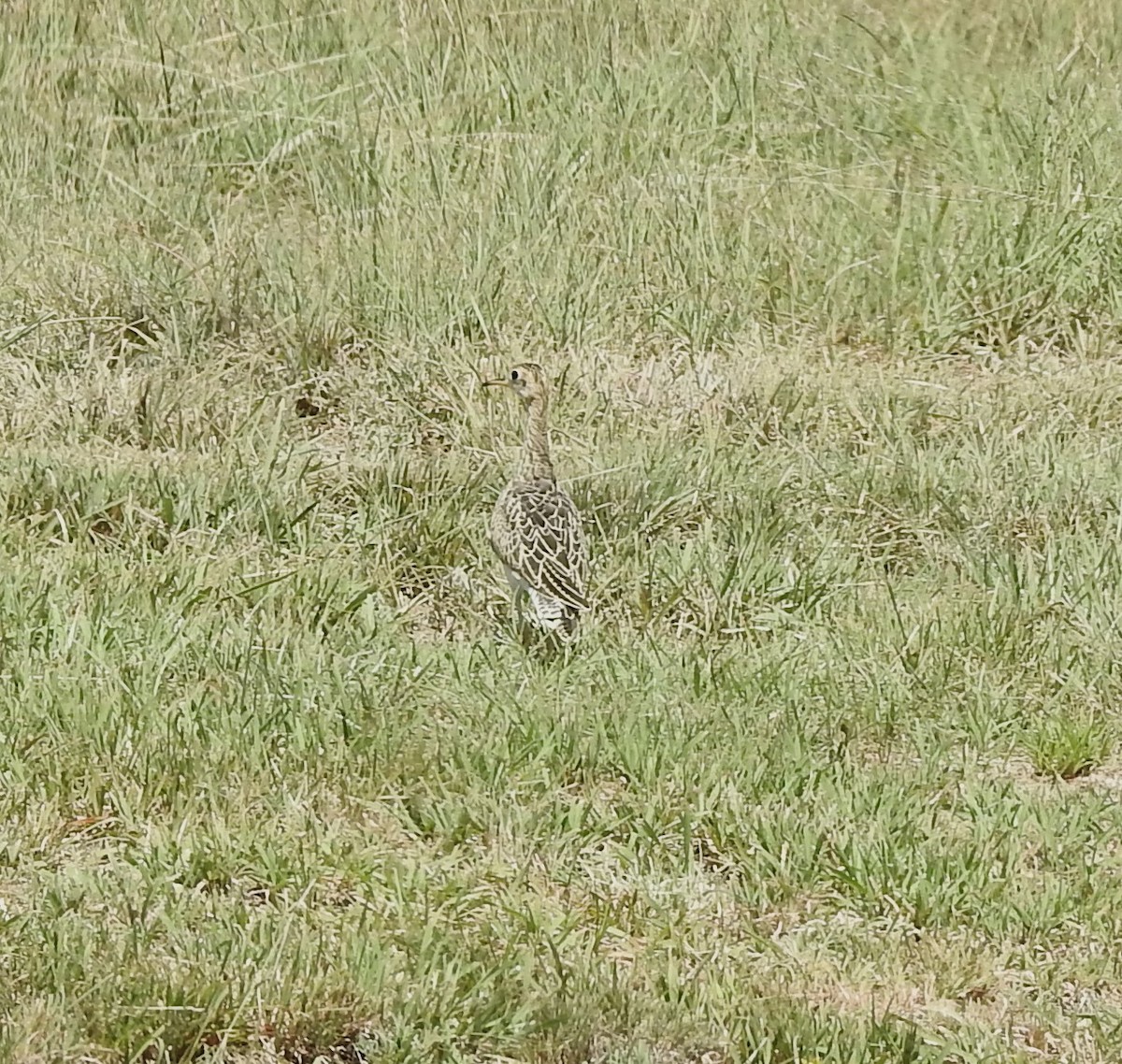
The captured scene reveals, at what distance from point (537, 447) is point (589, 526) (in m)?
0.29

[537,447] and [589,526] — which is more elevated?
[537,447]

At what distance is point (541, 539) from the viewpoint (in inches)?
226

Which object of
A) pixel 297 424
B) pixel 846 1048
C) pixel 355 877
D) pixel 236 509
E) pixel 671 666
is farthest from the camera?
pixel 297 424

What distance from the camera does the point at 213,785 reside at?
182 inches

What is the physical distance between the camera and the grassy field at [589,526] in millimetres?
4051

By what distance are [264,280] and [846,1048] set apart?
15.4 ft

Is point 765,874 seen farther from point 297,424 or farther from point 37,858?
point 297,424

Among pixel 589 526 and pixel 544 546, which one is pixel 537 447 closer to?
pixel 589 526

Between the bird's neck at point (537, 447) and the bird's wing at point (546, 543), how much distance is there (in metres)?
0.13

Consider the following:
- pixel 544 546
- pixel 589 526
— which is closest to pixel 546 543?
pixel 544 546

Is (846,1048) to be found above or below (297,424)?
above

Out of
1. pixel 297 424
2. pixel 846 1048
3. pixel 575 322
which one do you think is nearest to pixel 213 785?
pixel 846 1048

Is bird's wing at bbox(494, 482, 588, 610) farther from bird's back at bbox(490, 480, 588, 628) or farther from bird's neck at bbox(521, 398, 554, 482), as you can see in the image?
bird's neck at bbox(521, 398, 554, 482)

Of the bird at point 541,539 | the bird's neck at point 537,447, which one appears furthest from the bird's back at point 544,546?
the bird's neck at point 537,447
